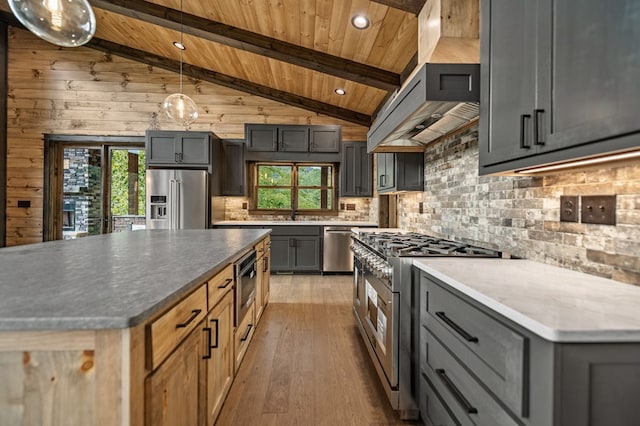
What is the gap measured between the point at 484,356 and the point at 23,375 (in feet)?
4.37

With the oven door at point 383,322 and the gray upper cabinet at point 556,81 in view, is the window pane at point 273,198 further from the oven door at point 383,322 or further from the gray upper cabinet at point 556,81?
the gray upper cabinet at point 556,81

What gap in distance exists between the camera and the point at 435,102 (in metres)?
1.61

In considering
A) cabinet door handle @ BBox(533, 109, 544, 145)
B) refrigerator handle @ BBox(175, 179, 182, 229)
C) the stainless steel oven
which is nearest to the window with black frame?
refrigerator handle @ BBox(175, 179, 182, 229)

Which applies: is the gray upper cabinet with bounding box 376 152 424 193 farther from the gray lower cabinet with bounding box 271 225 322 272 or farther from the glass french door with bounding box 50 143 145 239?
the glass french door with bounding box 50 143 145 239

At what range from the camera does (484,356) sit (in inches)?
42.3

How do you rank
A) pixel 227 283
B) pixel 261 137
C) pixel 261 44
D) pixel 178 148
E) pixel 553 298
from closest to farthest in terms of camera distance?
1. pixel 553 298
2. pixel 227 283
3. pixel 261 44
4. pixel 178 148
5. pixel 261 137

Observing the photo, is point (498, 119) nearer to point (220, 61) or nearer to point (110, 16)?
point (220, 61)

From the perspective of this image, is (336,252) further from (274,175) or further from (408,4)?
(408,4)

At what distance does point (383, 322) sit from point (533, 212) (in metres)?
1.05

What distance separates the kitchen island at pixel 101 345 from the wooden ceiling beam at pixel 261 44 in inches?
133

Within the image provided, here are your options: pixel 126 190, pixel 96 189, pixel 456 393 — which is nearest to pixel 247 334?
pixel 456 393

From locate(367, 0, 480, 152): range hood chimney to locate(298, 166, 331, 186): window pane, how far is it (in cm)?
350

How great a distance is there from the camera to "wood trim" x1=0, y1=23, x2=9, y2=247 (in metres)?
5.34

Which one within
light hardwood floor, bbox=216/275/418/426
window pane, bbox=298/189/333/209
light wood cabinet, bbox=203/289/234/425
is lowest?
light hardwood floor, bbox=216/275/418/426
